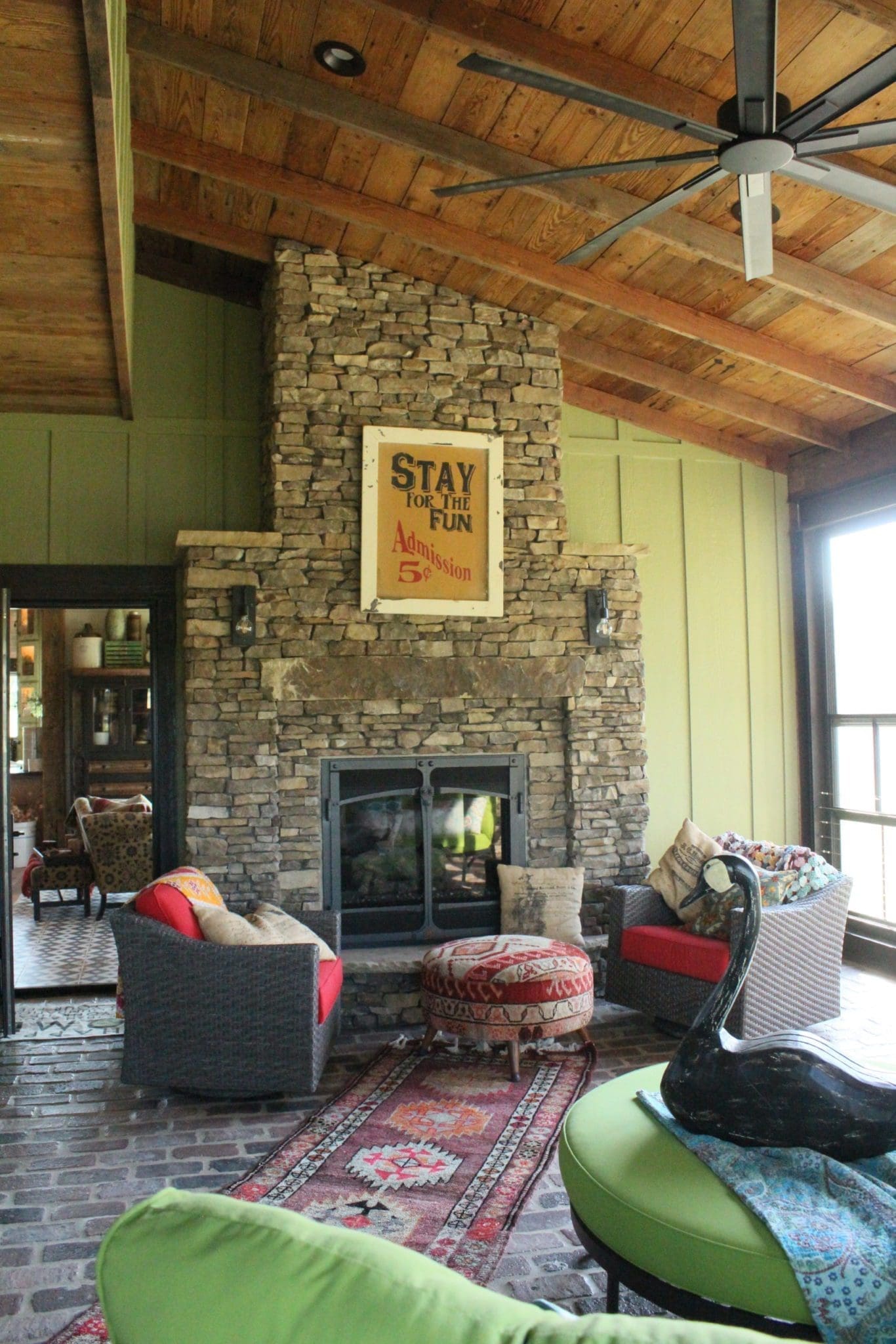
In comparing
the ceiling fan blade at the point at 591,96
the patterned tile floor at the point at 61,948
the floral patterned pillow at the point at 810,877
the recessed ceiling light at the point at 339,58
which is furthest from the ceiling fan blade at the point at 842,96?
the patterned tile floor at the point at 61,948

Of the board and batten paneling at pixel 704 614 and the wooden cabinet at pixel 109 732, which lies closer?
the board and batten paneling at pixel 704 614

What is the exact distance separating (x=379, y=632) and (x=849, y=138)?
3278 millimetres

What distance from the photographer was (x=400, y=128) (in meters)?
4.10

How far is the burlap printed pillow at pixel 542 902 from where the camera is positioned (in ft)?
17.6

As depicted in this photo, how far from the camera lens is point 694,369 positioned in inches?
229

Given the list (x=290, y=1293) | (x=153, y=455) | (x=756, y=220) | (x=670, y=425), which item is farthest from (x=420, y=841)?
(x=290, y=1293)

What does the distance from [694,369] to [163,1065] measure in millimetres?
4534

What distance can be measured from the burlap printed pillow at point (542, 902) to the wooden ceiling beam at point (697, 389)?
2.81 metres

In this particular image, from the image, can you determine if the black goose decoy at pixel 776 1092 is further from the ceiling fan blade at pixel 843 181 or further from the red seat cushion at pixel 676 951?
the ceiling fan blade at pixel 843 181

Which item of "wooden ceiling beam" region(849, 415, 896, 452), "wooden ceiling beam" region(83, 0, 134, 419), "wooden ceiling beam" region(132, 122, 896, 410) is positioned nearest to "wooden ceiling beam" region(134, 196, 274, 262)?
"wooden ceiling beam" region(132, 122, 896, 410)

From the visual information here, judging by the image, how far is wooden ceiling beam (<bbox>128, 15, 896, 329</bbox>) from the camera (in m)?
3.98

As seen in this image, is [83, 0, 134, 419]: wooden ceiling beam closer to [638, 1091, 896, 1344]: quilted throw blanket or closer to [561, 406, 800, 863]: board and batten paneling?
[561, 406, 800, 863]: board and batten paneling

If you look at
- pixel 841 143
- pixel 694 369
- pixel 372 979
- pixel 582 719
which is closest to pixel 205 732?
pixel 372 979

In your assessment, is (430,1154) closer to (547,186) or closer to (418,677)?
(418,677)
